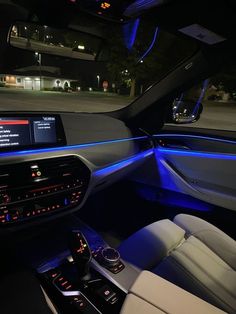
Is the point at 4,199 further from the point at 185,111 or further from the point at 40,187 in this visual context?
the point at 185,111

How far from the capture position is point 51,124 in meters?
2.36

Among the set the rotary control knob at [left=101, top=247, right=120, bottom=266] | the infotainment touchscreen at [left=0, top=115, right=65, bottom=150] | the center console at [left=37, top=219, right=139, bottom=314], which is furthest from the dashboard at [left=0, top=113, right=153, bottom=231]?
the rotary control knob at [left=101, top=247, right=120, bottom=266]

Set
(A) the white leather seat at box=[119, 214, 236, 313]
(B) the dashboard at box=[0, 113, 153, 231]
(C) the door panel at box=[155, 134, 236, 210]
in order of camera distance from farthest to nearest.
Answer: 1. (C) the door panel at box=[155, 134, 236, 210]
2. (B) the dashboard at box=[0, 113, 153, 231]
3. (A) the white leather seat at box=[119, 214, 236, 313]

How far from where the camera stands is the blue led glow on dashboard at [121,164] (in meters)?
2.63

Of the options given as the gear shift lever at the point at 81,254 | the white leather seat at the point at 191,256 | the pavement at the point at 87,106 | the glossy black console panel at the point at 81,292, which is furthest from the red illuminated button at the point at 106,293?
the pavement at the point at 87,106

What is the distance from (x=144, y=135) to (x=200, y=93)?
0.61m

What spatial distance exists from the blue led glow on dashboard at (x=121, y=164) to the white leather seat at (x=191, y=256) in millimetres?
589

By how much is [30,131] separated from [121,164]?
0.89 metres

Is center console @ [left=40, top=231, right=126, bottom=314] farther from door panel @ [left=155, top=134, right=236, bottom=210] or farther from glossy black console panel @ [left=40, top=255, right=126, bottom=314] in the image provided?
door panel @ [left=155, top=134, right=236, bottom=210]

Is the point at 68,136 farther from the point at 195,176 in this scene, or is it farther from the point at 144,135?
the point at 195,176

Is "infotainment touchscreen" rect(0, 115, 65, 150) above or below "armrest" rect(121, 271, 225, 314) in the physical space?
above

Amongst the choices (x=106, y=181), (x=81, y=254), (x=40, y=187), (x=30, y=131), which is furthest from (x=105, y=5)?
(x=106, y=181)

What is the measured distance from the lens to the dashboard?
2016 mm

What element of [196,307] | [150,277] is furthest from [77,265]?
[196,307]
